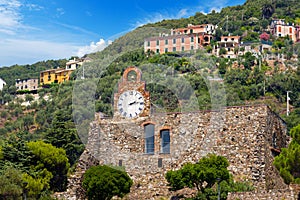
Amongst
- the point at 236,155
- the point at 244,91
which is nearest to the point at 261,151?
the point at 236,155

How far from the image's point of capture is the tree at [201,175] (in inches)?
801

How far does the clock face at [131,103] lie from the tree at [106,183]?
11.1 ft

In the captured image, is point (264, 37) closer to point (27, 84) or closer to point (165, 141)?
point (27, 84)

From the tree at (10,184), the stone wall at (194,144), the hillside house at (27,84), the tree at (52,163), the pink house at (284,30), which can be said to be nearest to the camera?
the tree at (10,184)

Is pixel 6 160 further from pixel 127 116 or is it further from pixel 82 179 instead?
pixel 127 116

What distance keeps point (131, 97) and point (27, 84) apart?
3040 inches

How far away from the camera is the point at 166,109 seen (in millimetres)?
25328

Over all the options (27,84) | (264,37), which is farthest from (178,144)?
(264,37)

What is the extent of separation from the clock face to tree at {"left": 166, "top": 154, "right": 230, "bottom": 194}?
447cm

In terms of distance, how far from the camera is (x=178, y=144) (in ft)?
77.4

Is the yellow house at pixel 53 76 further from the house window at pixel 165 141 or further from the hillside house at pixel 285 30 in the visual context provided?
the house window at pixel 165 141

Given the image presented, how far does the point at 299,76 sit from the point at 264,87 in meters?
7.40

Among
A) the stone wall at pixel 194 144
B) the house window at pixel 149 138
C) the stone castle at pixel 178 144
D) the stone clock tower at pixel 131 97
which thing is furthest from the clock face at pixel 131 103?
the house window at pixel 149 138

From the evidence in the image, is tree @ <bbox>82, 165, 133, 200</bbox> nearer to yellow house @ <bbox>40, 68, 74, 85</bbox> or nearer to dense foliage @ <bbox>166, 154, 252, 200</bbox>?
dense foliage @ <bbox>166, 154, 252, 200</bbox>
